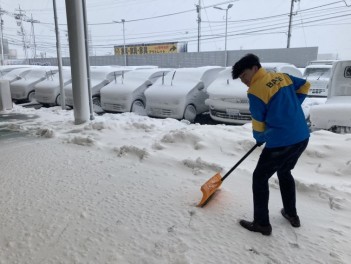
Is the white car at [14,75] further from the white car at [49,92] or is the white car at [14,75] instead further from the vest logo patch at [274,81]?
the vest logo patch at [274,81]

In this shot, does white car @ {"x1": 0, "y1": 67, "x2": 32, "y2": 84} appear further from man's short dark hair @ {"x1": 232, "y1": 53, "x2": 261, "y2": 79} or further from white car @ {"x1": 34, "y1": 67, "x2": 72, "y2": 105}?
man's short dark hair @ {"x1": 232, "y1": 53, "x2": 261, "y2": 79}

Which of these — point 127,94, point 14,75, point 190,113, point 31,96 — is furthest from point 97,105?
point 14,75

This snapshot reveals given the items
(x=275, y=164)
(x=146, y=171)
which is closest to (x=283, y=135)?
(x=275, y=164)

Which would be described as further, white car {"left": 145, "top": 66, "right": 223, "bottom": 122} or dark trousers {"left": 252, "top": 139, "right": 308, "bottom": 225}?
A: white car {"left": 145, "top": 66, "right": 223, "bottom": 122}

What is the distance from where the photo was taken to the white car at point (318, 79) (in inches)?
491

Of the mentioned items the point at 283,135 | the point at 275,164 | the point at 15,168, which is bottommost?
the point at 15,168

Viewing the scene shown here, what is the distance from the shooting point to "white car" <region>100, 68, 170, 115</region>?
8.10 meters

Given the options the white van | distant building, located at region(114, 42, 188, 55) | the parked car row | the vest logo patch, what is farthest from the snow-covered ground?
distant building, located at region(114, 42, 188, 55)

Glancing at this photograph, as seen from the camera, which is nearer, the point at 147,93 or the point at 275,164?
the point at 275,164

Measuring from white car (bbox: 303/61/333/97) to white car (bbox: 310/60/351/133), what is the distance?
6.20 meters

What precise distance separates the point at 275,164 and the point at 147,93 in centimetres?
586

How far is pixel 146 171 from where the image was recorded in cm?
389

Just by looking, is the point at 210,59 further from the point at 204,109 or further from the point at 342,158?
the point at 342,158

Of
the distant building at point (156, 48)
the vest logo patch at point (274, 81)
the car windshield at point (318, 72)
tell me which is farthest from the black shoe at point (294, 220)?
the distant building at point (156, 48)
